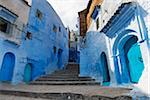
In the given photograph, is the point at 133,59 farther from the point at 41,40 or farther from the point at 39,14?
the point at 39,14

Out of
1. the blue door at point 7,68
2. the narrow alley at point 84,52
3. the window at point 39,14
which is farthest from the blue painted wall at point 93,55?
the blue door at point 7,68

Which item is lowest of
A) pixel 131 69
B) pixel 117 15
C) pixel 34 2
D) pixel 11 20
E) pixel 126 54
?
pixel 131 69

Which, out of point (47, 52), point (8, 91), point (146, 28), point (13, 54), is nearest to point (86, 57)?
point (47, 52)

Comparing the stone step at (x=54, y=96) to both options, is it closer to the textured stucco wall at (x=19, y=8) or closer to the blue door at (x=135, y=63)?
the blue door at (x=135, y=63)

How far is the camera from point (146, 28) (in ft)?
13.3

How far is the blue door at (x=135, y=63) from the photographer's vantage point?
4.80m

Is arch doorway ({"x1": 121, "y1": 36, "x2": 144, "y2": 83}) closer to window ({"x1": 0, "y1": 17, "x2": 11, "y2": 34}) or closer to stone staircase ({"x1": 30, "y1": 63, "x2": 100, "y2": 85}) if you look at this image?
stone staircase ({"x1": 30, "y1": 63, "x2": 100, "y2": 85})

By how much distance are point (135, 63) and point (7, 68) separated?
295 inches

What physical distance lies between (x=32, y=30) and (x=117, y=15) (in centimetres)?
741

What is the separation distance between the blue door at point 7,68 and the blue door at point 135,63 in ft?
23.3

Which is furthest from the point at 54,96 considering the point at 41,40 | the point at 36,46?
the point at 41,40

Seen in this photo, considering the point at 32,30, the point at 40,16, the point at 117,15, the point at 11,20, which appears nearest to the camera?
the point at 117,15

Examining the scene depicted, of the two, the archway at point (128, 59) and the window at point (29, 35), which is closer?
the archway at point (128, 59)

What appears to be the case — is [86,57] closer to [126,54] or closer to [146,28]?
[126,54]
